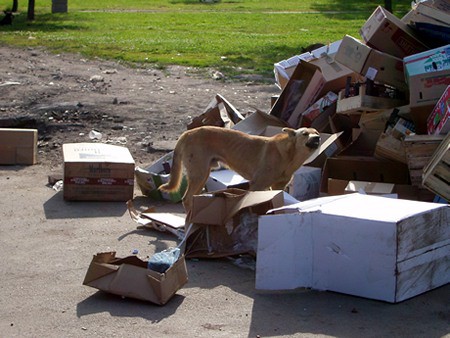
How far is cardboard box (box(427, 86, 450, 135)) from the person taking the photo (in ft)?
23.4

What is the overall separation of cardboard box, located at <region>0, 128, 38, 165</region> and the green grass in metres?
7.38

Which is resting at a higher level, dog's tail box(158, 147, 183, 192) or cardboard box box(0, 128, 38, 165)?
dog's tail box(158, 147, 183, 192)

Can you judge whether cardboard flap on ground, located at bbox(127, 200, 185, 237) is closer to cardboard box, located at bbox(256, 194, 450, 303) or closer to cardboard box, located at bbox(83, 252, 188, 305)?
cardboard box, located at bbox(83, 252, 188, 305)

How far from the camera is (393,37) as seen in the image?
8.77m

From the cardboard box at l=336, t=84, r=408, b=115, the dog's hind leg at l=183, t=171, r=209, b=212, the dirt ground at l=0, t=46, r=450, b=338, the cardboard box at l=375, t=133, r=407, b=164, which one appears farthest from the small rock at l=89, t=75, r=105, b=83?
the cardboard box at l=375, t=133, r=407, b=164

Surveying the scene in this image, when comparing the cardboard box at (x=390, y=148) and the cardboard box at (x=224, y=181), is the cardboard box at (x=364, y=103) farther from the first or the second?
the cardboard box at (x=224, y=181)

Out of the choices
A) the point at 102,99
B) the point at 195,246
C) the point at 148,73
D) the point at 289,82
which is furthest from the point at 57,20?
the point at 195,246

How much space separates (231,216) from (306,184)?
1524 mm

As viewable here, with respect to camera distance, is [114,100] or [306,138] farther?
[114,100]

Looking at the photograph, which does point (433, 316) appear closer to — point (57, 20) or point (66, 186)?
point (66, 186)

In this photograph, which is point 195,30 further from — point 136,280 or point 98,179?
point 136,280

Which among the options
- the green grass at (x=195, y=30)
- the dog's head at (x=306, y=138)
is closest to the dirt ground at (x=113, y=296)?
the dog's head at (x=306, y=138)

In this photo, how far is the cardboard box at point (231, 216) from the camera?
6711 millimetres

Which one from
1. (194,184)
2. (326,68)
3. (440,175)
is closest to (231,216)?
(194,184)
